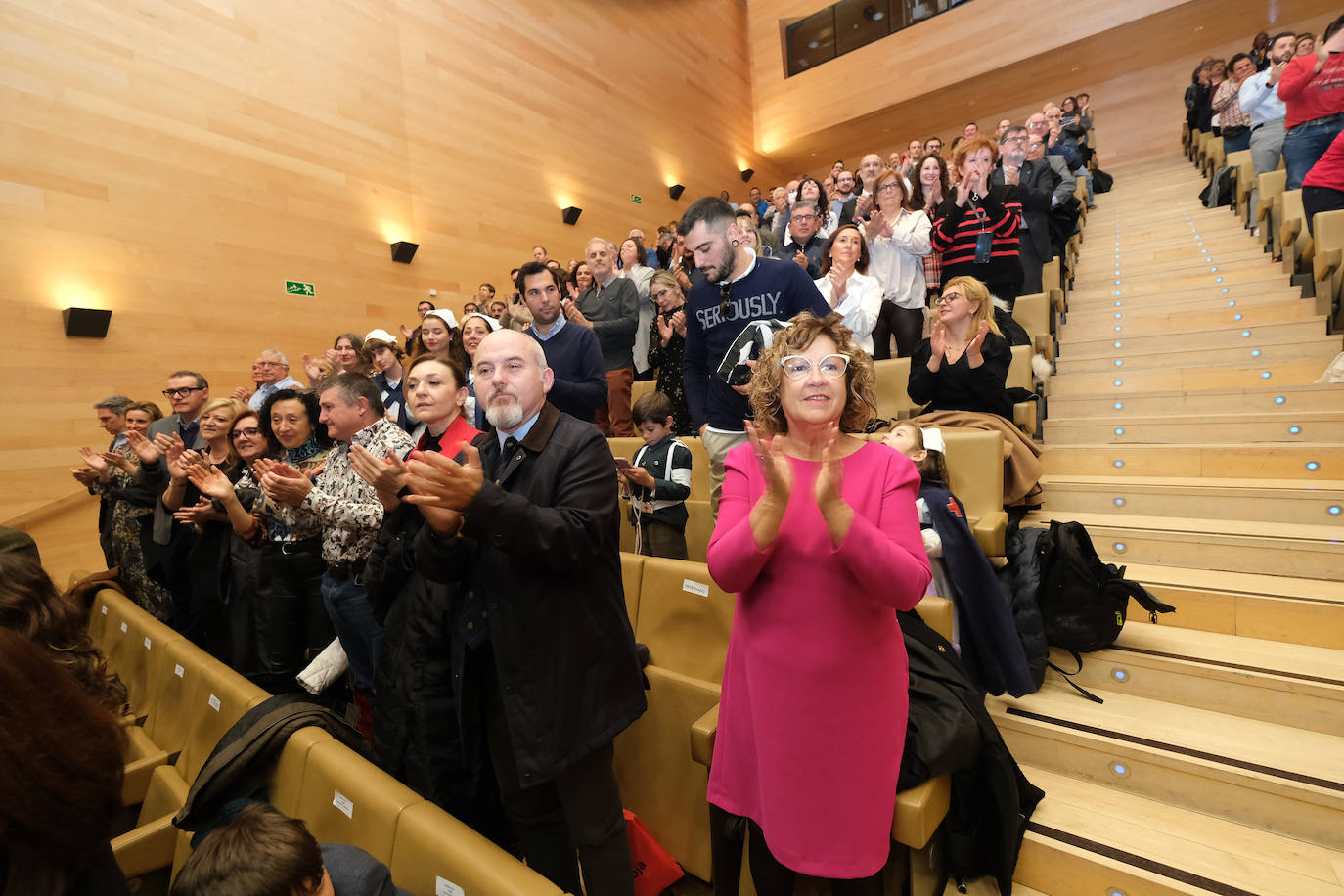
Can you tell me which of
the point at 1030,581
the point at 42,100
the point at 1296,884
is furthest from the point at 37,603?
the point at 42,100

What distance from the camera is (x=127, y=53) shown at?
3.93 m

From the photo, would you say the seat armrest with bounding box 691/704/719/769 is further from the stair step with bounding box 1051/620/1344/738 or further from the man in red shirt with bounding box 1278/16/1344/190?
the man in red shirt with bounding box 1278/16/1344/190

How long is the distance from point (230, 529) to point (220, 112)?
3695 millimetres

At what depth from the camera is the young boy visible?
92.6 inches

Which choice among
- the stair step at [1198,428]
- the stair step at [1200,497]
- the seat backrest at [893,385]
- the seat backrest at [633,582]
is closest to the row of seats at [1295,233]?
the stair step at [1198,428]

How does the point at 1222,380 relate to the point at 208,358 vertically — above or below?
below

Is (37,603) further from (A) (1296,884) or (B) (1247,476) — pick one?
(B) (1247,476)

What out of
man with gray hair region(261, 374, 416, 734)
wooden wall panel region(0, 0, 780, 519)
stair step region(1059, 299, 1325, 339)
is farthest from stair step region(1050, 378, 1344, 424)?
wooden wall panel region(0, 0, 780, 519)

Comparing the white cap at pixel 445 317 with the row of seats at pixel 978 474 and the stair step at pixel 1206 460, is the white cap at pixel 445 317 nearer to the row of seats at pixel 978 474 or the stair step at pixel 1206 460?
the row of seats at pixel 978 474

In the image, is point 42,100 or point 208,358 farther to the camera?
point 208,358

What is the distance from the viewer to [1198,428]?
2465mm

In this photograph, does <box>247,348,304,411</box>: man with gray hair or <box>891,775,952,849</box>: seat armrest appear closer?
<box>891,775,952,849</box>: seat armrest

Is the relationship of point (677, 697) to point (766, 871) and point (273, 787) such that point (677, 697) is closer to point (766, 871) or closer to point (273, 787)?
point (766, 871)

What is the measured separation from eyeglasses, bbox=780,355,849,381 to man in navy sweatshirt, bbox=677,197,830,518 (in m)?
0.71
